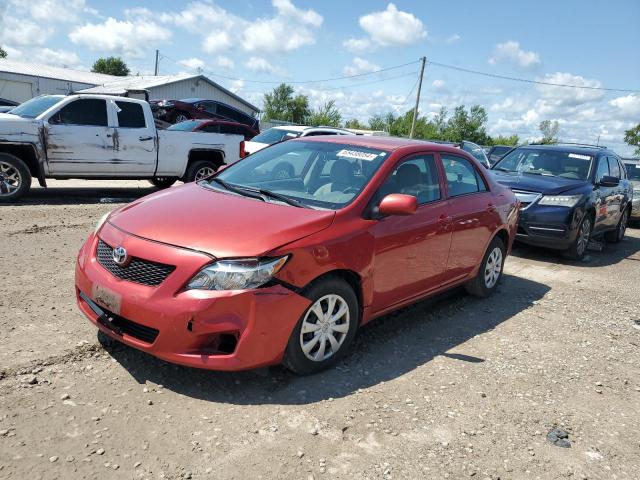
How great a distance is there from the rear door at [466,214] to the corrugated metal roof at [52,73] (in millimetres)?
39337

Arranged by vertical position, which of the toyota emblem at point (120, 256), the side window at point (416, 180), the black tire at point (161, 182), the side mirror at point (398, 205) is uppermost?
the side window at point (416, 180)

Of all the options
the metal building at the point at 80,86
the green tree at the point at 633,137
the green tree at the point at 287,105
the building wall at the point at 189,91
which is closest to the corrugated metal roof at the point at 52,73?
the metal building at the point at 80,86

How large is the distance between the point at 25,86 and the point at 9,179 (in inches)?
1311

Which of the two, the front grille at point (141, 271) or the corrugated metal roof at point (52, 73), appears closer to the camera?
the front grille at point (141, 271)

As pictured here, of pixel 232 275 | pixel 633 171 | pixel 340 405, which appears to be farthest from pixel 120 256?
pixel 633 171

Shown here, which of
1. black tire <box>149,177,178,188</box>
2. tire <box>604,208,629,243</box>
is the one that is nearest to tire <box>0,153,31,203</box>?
black tire <box>149,177,178,188</box>

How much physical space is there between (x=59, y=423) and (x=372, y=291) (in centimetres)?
220

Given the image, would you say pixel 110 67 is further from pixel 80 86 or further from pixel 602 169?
pixel 602 169

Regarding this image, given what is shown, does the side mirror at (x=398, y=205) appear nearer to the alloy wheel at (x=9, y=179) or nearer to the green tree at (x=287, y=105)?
the alloy wheel at (x=9, y=179)

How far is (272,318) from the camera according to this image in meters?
3.24

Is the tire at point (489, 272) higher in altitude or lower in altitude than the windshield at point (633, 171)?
lower

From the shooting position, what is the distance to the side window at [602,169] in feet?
28.9

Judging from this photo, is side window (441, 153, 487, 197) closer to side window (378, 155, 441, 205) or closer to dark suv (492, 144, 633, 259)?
side window (378, 155, 441, 205)

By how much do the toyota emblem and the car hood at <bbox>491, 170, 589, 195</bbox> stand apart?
6500 millimetres
